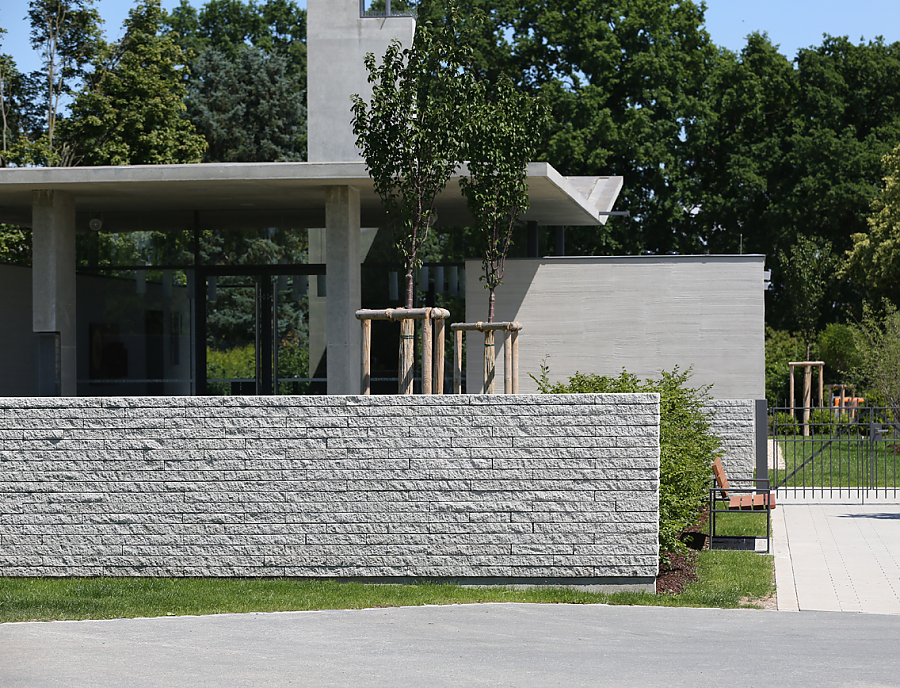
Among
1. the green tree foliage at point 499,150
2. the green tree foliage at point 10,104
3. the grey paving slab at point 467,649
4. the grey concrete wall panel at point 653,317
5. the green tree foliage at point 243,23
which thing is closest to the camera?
the grey paving slab at point 467,649

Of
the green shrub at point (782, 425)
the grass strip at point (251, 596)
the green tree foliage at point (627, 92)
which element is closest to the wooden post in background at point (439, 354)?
the grass strip at point (251, 596)

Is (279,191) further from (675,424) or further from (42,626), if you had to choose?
(42,626)

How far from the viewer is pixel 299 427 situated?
10047mm

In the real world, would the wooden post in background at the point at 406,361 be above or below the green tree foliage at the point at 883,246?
below

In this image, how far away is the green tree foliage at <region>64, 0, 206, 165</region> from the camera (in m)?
33.2

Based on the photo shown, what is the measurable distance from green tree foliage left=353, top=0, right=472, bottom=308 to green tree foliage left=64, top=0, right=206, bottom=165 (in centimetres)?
2194

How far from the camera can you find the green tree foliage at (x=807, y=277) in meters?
37.9

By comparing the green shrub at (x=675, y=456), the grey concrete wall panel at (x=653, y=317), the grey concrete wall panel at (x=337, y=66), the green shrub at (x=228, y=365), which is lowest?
the green shrub at (x=675, y=456)

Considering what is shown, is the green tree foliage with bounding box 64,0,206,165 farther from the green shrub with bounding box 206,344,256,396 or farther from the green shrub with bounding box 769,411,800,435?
the green shrub with bounding box 769,411,800,435

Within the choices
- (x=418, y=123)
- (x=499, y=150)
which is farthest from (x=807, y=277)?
(x=418, y=123)

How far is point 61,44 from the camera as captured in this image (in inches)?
1355

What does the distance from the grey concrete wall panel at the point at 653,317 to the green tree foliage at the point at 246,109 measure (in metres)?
27.3

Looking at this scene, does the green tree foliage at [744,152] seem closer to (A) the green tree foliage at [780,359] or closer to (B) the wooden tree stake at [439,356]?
(A) the green tree foliage at [780,359]

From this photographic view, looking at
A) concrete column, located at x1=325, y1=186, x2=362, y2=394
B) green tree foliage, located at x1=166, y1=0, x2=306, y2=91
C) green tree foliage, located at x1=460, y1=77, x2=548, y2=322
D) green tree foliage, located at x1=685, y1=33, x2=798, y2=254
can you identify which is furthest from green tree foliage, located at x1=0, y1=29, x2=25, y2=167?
green tree foliage, located at x1=460, y1=77, x2=548, y2=322
